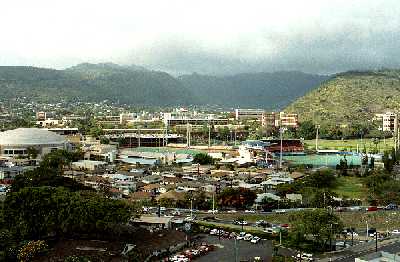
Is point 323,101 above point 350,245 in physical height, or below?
above

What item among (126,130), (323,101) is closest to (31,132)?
(126,130)

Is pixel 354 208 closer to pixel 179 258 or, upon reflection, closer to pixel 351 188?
pixel 351 188

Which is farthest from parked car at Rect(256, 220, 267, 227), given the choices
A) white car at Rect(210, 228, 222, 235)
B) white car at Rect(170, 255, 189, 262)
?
white car at Rect(170, 255, 189, 262)

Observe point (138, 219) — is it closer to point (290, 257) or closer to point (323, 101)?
point (290, 257)

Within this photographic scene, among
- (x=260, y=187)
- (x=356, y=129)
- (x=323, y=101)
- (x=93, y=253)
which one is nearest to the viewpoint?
(x=93, y=253)

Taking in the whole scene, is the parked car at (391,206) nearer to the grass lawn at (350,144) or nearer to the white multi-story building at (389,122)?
the grass lawn at (350,144)

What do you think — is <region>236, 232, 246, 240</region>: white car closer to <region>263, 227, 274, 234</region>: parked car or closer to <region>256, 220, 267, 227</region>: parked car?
<region>263, 227, 274, 234</region>: parked car

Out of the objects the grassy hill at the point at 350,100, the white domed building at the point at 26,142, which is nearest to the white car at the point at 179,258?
the white domed building at the point at 26,142
